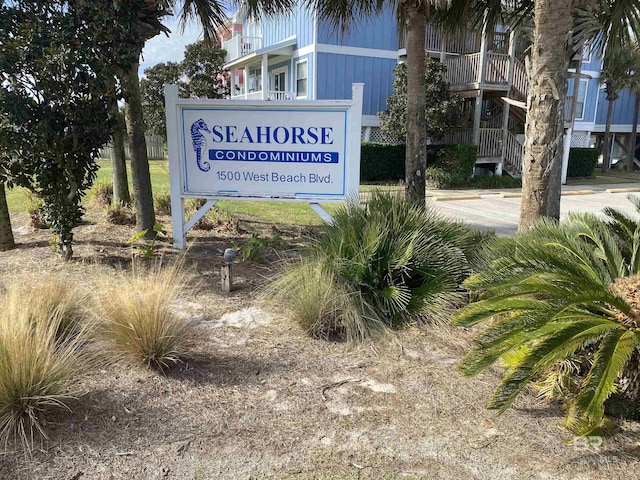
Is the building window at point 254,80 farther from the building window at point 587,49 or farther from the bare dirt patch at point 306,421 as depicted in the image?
the bare dirt patch at point 306,421

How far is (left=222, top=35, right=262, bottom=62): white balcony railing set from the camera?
24797 millimetres

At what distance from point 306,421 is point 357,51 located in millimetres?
19508

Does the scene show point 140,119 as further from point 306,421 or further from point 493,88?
point 493,88

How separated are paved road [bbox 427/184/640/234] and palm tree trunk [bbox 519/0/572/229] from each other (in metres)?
5.40

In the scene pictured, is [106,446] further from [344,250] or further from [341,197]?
[341,197]

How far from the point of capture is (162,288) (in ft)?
12.8

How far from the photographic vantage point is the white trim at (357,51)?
64.4 ft

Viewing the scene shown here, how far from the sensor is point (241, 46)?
24.9 meters

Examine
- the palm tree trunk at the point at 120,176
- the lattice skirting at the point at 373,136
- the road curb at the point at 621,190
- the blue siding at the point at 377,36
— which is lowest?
the road curb at the point at 621,190

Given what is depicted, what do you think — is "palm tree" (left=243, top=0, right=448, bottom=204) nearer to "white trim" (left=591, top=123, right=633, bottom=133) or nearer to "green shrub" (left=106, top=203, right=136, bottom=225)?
"green shrub" (left=106, top=203, right=136, bottom=225)

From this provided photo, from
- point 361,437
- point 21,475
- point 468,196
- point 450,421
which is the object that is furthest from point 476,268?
point 468,196

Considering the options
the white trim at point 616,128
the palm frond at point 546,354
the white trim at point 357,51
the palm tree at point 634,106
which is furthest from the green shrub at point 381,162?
the white trim at point 616,128

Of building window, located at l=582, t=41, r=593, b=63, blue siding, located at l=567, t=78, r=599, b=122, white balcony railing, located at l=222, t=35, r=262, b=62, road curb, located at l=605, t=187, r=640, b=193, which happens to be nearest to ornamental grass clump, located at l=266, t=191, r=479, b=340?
building window, located at l=582, t=41, r=593, b=63

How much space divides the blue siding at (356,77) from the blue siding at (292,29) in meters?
1.26
